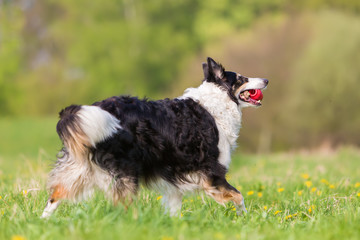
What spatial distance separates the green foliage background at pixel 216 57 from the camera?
76.4ft

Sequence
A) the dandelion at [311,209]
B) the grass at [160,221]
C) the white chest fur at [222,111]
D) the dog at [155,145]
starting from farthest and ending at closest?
the white chest fur at [222,111] → the dandelion at [311,209] → the dog at [155,145] → the grass at [160,221]

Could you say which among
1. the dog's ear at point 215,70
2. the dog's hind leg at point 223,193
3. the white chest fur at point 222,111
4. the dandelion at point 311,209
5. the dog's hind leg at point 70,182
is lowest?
the dandelion at point 311,209

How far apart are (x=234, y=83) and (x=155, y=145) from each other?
1.37 meters

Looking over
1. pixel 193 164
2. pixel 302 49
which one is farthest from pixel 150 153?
pixel 302 49

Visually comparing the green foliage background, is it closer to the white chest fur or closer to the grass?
the white chest fur

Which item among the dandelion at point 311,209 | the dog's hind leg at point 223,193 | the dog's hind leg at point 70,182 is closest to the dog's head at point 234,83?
the dog's hind leg at point 223,193

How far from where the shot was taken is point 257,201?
217 inches

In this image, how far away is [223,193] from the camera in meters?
4.54

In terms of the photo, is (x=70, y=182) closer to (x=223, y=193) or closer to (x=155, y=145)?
(x=155, y=145)

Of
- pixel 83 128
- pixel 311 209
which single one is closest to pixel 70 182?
pixel 83 128

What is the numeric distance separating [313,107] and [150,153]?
20.2 meters

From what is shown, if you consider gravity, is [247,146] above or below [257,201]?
below

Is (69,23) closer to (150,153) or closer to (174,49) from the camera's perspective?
(174,49)

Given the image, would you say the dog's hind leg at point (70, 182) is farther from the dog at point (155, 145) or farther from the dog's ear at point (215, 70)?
the dog's ear at point (215, 70)
